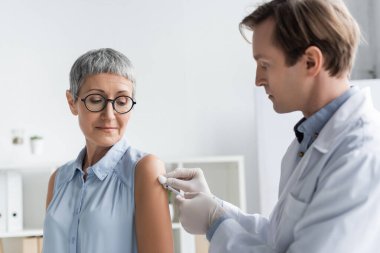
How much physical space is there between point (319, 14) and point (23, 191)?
2783 mm

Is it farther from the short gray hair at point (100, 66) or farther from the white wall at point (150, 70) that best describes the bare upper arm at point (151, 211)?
the white wall at point (150, 70)

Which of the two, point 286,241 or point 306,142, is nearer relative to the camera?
point 286,241

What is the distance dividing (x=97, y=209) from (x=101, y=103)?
0.30 meters

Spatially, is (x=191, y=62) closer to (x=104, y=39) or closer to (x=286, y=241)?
(x=104, y=39)

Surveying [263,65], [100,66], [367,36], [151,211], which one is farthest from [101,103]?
[367,36]

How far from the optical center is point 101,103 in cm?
158

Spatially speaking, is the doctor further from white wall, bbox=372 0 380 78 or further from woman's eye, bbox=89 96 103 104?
white wall, bbox=372 0 380 78

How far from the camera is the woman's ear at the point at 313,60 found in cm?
121

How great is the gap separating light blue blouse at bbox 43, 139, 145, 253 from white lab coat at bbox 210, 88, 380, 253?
0.32 m

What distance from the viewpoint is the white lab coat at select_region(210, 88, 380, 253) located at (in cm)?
108

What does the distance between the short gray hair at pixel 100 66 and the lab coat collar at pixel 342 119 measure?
623mm

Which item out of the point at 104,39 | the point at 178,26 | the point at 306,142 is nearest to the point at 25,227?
the point at 104,39

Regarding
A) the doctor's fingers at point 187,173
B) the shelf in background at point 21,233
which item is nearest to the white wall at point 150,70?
the shelf in background at point 21,233

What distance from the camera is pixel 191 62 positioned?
3756 millimetres
